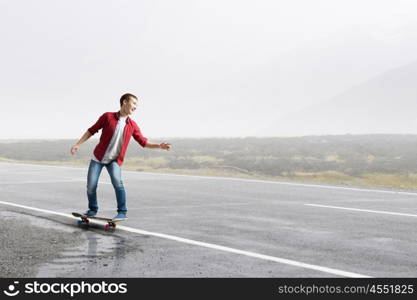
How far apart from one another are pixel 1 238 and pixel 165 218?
2.72m

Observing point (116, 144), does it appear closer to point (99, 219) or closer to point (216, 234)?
point (99, 219)

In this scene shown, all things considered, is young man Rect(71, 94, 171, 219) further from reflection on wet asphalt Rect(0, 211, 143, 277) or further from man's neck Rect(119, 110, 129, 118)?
reflection on wet asphalt Rect(0, 211, 143, 277)

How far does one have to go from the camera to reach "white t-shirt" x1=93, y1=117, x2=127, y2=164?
9.03 meters

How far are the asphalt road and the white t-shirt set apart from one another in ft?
3.21

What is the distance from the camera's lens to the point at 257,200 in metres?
12.7

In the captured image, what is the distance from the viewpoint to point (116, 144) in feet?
29.9

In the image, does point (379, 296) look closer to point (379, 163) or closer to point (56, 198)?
point (56, 198)

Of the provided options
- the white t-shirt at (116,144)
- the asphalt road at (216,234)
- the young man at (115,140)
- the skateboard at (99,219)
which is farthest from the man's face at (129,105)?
the asphalt road at (216,234)

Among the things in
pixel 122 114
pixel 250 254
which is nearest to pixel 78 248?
pixel 250 254

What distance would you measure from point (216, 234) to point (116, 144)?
1.93 m

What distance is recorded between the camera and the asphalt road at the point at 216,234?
20.8 feet

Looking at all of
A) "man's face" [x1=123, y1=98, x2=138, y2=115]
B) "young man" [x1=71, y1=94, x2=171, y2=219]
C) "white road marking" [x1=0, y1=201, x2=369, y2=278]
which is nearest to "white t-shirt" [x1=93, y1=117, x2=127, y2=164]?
"young man" [x1=71, y1=94, x2=171, y2=219]

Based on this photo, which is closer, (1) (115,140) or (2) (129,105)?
(2) (129,105)

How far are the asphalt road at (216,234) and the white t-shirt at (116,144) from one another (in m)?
0.98
